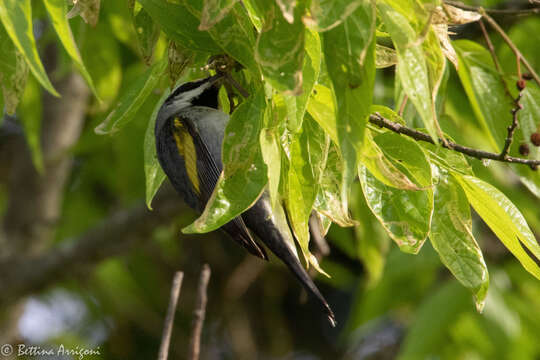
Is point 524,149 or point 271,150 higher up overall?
point 271,150

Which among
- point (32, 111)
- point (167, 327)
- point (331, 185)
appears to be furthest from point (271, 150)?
point (32, 111)

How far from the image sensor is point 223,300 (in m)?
5.68

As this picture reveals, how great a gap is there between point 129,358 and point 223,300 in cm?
102

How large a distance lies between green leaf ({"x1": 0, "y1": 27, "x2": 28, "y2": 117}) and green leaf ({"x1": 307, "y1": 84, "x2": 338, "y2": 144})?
1.91ft

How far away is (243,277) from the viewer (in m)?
5.18

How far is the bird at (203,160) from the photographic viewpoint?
69.7 inches

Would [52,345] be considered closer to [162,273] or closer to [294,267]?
[162,273]

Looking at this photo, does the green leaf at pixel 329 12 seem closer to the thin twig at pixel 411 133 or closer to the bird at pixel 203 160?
the thin twig at pixel 411 133

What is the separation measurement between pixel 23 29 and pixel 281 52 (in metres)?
0.39

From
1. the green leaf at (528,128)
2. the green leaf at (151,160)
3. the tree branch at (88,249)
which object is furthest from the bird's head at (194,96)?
the tree branch at (88,249)

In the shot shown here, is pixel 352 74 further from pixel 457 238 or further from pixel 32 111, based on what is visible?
pixel 32 111

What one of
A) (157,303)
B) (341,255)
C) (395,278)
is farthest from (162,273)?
(395,278)

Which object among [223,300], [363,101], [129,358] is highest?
[363,101]

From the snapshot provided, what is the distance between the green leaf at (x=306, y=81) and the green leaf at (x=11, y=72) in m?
0.58
